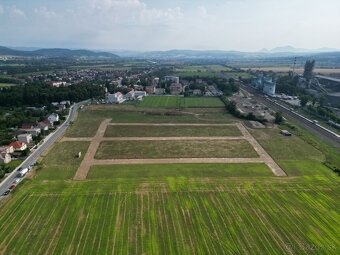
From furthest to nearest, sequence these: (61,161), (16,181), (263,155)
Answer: (263,155)
(61,161)
(16,181)

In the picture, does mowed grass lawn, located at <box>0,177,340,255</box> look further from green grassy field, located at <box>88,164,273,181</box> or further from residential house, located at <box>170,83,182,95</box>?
residential house, located at <box>170,83,182,95</box>

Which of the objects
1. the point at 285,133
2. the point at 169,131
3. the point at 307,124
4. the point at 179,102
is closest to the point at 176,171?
the point at 169,131

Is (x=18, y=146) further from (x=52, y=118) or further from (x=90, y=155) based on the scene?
(x=52, y=118)

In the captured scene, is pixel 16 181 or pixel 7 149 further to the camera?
pixel 7 149

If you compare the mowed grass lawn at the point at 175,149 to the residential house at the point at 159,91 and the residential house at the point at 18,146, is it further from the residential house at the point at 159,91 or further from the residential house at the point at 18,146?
the residential house at the point at 159,91

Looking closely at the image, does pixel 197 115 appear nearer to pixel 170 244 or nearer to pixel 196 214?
pixel 196 214

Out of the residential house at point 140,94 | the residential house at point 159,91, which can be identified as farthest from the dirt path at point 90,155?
the residential house at point 159,91
